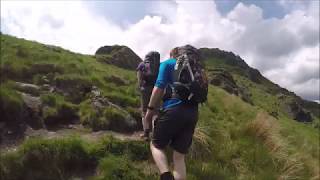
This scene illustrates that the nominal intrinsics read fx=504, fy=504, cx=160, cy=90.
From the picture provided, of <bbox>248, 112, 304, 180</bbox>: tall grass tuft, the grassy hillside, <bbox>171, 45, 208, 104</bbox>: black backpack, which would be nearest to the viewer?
<bbox>171, 45, 208, 104</bbox>: black backpack

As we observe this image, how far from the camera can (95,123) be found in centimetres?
1292


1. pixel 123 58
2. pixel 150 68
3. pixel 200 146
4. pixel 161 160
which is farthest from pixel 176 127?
pixel 123 58

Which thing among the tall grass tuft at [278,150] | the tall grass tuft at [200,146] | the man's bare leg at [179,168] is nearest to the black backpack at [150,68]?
the tall grass tuft at [200,146]

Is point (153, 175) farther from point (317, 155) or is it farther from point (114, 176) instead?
point (317, 155)

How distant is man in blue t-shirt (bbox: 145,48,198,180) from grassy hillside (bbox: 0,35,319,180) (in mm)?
2840

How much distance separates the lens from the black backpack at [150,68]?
440 inches

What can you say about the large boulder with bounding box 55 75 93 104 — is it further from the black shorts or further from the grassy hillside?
the black shorts

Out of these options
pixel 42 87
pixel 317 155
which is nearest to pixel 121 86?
pixel 42 87

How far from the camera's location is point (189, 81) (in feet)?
22.6

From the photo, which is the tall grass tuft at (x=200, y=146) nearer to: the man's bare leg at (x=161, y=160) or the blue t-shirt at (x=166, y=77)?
the man's bare leg at (x=161, y=160)

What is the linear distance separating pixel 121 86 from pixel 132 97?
143 centimetres

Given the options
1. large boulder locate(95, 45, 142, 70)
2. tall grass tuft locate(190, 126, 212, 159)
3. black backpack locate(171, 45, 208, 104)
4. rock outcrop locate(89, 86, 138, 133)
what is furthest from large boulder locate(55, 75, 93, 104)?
large boulder locate(95, 45, 142, 70)

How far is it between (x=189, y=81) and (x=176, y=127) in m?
0.66

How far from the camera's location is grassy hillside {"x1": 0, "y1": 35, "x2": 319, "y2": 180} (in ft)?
33.5
